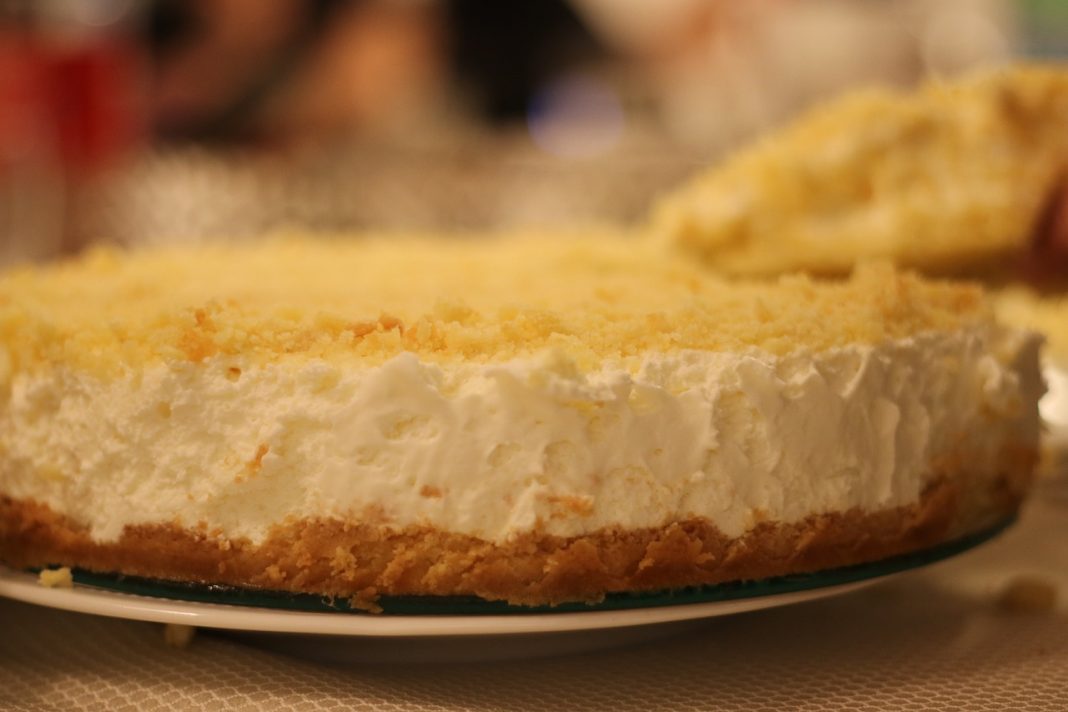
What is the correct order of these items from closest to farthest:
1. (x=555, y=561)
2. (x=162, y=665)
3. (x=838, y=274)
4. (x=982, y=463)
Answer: (x=555, y=561), (x=162, y=665), (x=982, y=463), (x=838, y=274)

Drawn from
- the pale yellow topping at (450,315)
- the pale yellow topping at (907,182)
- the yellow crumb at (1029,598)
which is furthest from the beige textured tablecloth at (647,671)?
the pale yellow topping at (907,182)

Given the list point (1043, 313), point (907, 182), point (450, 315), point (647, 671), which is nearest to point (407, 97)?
point (1043, 313)

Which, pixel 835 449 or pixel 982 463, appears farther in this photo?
pixel 982 463

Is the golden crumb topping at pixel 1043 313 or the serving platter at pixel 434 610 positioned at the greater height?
the golden crumb topping at pixel 1043 313

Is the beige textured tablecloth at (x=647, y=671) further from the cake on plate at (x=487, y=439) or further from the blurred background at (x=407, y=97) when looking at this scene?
the blurred background at (x=407, y=97)

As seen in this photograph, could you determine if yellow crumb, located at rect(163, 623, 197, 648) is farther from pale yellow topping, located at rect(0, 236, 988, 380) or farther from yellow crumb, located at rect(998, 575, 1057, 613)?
yellow crumb, located at rect(998, 575, 1057, 613)

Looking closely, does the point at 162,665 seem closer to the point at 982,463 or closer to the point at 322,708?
the point at 322,708

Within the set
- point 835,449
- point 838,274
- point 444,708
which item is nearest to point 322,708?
point 444,708
